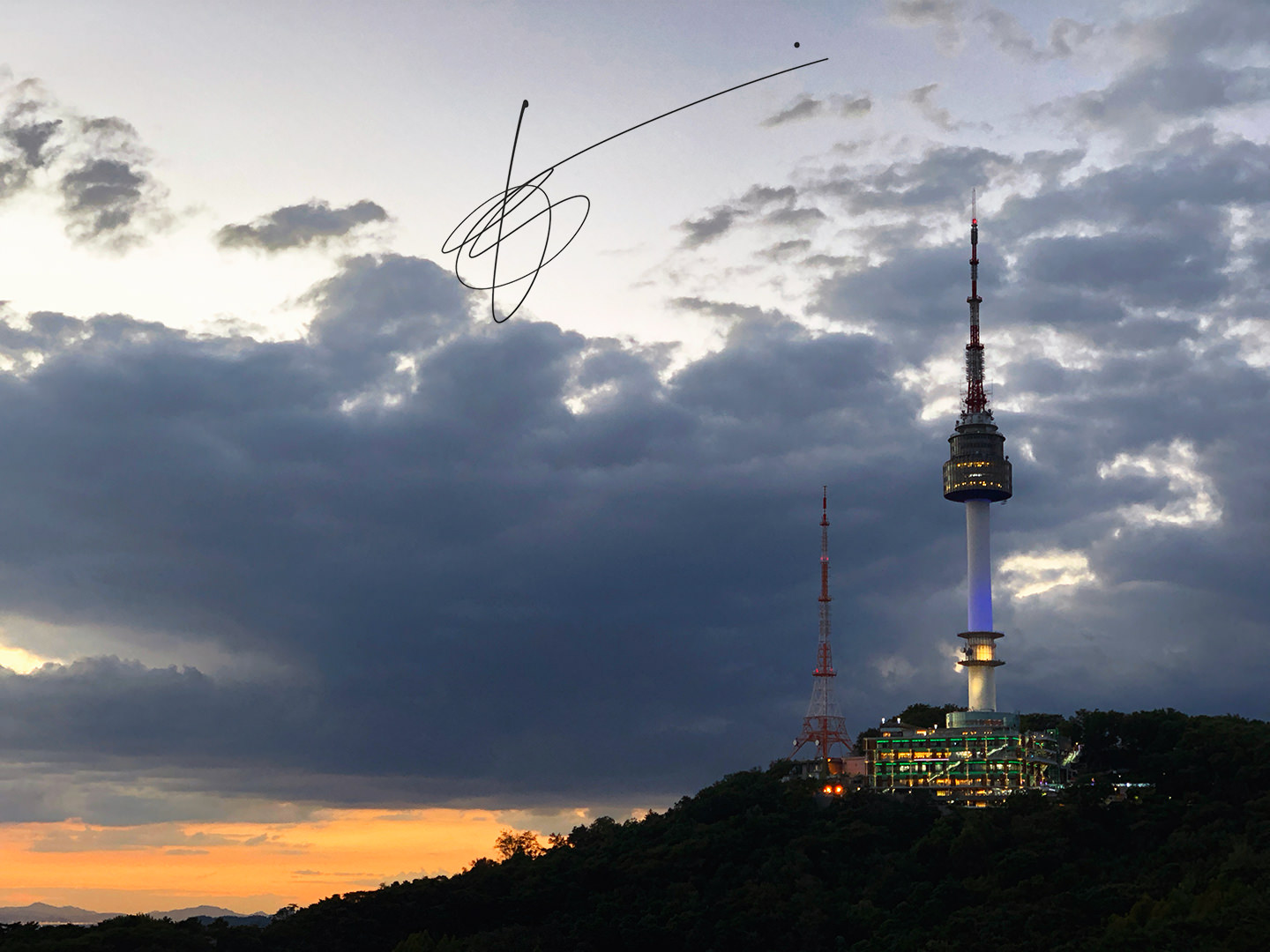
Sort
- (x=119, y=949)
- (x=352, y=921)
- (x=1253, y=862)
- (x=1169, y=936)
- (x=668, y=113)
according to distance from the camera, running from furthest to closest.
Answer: (x=352, y=921), (x=1253, y=862), (x=119, y=949), (x=1169, y=936), (x=668, y=113)

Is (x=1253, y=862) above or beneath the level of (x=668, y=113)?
beneath

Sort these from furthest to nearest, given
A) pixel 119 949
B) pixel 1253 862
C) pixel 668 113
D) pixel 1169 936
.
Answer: pixel 1253 862 → pixel 119 949 → pixel 1169 936 → pixel 668 113

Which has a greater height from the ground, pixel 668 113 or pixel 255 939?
pixel 668 113

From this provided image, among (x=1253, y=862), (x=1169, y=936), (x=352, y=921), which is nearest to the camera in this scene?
(x=1169, y=936)

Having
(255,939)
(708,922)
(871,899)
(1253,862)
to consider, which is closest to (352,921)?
(255,939)

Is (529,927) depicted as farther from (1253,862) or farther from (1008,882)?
(1253,862)

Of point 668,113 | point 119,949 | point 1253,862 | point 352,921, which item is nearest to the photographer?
point 668,113

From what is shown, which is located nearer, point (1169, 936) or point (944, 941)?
point (1169, 936)

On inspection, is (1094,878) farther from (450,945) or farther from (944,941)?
(450,945)

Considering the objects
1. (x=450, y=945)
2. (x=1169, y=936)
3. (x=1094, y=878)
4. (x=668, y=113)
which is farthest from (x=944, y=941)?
(x=668, y=113)
